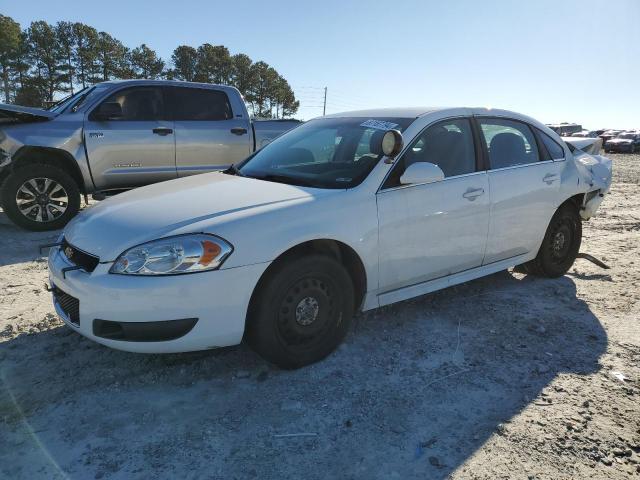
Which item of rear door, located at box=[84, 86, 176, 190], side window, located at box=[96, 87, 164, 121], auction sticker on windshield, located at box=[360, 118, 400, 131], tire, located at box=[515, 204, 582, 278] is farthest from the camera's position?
side window, located at box=[96, 87, 164, 121]

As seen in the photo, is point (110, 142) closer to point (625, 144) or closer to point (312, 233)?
point (312, 233)

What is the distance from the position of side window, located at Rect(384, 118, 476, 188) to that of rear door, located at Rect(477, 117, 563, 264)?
192 millimetres

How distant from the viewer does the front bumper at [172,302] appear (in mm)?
→ 2451

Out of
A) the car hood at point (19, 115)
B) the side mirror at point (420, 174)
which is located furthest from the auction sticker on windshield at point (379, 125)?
the car hood at point (19, 115)

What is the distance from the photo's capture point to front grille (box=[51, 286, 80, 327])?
267 centimetres

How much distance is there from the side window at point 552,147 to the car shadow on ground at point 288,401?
157cm

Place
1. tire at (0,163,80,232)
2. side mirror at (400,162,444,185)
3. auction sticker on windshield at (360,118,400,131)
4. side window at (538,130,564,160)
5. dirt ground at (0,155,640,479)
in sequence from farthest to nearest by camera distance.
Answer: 1. tire at (0,163,80,232)
2. side window at (538,130,564,160)
3. auction sticker on windshield at (360,118,400,131)
4. side mirror at (400,162,444,185)
5. dirt ground at (0,155,640,479)

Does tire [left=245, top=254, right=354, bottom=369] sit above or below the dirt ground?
above

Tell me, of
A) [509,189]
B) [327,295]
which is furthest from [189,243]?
[509,189]

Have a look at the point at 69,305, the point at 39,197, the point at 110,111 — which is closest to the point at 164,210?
the point at 69,305

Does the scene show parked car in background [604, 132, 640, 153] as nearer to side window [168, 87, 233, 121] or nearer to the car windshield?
side window [168, 87, 233, 121]

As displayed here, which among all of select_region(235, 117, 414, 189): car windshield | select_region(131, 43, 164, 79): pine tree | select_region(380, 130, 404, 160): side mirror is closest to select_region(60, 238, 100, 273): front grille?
select_region(235, 117, 414, 189): car windshield

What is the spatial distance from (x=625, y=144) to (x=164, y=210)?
3998cm

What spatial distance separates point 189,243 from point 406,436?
1453mm
